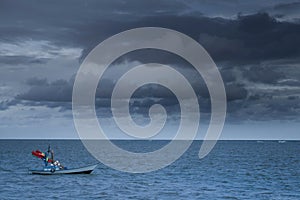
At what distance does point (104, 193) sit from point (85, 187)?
649 centimetres

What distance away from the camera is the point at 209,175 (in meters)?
83.2

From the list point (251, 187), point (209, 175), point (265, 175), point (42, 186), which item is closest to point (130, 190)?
point (42, 186)

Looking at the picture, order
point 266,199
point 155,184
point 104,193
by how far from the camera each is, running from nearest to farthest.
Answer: point 266,199
point 104,193
point 155,184

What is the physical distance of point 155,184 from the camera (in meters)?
68.0

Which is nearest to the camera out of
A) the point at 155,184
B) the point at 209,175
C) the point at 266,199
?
the point at 266,199

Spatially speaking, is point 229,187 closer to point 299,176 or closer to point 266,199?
point 266,199

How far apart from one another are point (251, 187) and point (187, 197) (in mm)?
Result: 15006

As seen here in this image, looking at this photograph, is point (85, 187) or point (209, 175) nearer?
point (85, 187)

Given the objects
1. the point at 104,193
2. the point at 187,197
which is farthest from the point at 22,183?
the point at 187,197

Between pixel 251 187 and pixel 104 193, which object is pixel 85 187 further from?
pixel 251 187

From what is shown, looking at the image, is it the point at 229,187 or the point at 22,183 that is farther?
the point at 22,183

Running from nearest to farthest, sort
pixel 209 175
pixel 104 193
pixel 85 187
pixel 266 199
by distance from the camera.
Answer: pixel 266 199 < pixel 104 193 < pixel 85 187 < pixel 209 175

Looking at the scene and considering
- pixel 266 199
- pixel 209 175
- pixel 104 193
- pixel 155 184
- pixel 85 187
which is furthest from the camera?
pixel 209 175

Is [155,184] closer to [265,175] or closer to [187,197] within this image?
[187,197]
